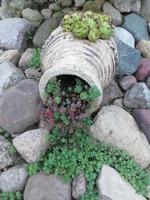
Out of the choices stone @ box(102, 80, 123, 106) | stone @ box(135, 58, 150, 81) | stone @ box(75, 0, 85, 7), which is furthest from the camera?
stone @ box(75, 0, 85, 7)

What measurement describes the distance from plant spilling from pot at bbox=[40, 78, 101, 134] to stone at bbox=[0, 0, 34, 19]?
1.88m

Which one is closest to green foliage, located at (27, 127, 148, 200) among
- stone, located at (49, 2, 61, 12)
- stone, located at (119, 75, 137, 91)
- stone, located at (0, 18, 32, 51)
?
stone, located at (119, 75, 137, 91)

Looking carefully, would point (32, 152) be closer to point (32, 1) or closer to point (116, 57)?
point (116, 57)

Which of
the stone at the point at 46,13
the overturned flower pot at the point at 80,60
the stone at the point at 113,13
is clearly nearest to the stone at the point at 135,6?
the stone at the point at 113,13

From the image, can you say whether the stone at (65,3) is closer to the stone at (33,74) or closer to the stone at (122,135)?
the stone at (33,74)

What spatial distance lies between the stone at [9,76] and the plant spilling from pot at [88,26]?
73 cm

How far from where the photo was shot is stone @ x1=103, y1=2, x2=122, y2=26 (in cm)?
513

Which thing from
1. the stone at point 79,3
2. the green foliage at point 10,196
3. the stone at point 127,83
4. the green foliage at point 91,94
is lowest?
the green foliage at point 10,196

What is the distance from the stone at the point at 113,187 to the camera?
12.2 ft

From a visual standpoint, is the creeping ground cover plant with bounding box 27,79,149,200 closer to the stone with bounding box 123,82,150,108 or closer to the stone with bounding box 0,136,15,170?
the stone with bounding box 0,136,15,170

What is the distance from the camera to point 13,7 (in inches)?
218

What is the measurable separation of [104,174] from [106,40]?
1.24 m

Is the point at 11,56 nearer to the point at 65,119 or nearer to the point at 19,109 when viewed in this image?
the point at 19,109

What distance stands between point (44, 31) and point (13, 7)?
0.72 m
